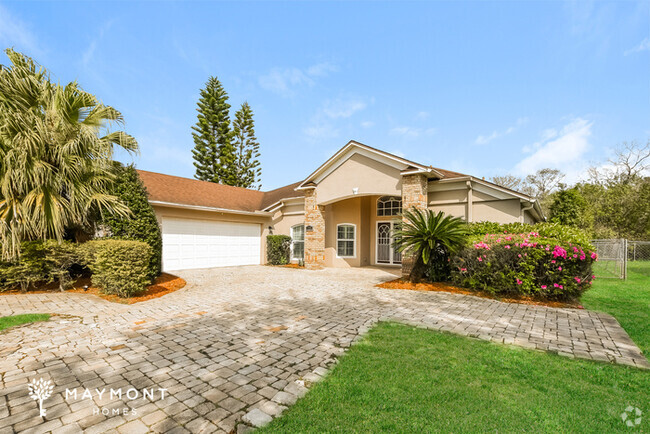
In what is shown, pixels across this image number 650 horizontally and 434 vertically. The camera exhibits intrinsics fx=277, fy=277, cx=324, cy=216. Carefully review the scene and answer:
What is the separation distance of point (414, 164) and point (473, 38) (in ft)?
13.8

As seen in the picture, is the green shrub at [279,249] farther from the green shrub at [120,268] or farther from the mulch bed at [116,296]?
the green shrub at [120,268]

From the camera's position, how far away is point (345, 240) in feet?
45.8

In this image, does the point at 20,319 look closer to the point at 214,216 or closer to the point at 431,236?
the point at 214,216

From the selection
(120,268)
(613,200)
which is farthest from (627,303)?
(613,200)

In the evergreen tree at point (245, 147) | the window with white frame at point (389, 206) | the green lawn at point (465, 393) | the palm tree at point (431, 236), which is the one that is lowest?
the green lawn at point (465, 393)

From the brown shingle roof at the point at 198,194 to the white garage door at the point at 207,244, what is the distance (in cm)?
99

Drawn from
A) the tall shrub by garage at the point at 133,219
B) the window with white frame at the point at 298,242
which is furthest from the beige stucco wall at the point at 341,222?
the tall shrub by garage at the point at 133,219

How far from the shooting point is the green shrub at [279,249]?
14.6m

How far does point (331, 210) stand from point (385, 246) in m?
3.30

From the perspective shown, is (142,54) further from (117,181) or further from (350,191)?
(350,191)

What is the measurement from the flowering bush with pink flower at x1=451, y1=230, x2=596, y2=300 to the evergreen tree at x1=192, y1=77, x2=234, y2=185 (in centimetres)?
2368

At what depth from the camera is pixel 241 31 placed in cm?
967

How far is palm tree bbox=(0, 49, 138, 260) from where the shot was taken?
6.68 meters

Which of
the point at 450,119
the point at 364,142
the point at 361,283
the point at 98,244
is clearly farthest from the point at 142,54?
the point at 450,119
